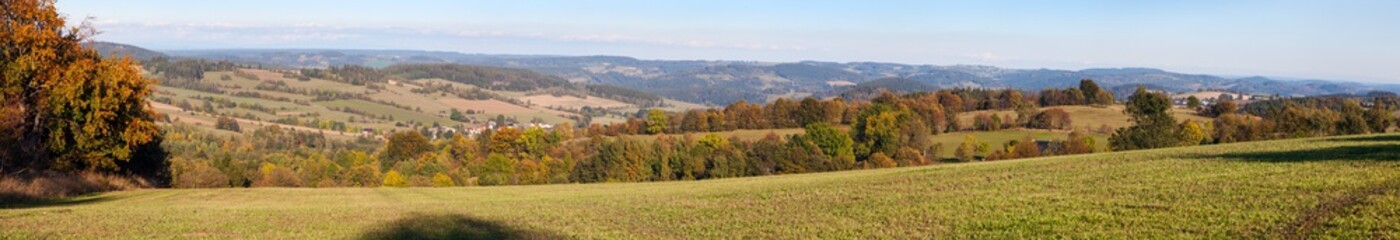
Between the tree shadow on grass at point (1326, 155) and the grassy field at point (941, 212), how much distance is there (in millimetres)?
95

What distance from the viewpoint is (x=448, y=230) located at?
647 inches

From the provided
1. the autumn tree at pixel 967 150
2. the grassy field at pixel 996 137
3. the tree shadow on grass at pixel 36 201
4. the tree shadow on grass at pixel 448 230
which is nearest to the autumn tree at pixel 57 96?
the tree shadow on grass at pixel 36 201

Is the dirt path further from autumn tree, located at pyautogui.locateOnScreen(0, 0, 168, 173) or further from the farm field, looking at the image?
the farm field

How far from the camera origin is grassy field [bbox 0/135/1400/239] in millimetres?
12633

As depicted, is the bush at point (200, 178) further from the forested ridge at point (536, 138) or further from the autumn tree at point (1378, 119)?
the autumn tree at point (1378, 119)

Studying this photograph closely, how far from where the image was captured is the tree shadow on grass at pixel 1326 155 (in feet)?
67.5

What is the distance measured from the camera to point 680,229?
1602cm

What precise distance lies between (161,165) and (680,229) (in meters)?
39.7

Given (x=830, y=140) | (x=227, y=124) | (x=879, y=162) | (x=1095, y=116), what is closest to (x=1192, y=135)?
(x=879, y=162)

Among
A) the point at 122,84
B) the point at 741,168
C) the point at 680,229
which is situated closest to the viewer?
the point at 680,229

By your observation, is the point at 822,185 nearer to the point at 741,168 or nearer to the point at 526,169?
the point at 741,168

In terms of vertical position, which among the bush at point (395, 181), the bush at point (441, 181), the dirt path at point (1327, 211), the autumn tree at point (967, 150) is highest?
the dirt path at point (1327, 211)

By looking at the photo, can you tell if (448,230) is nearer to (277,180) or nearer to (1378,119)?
(277,180)

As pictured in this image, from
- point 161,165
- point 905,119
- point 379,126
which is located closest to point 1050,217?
point 161,165
